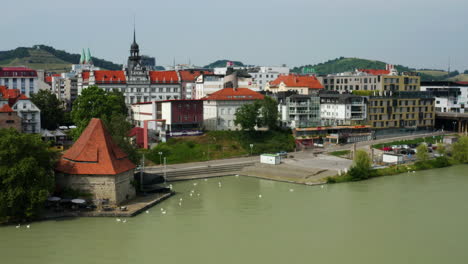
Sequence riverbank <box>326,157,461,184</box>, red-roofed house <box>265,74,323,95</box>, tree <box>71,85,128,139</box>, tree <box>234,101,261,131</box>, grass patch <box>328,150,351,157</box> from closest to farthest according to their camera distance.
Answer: riverbank <box>326,157,461,184</box>
tree <box>71,85,128,139</box>
grass patch <box>328,150,351,157</box>
tree <box>234,101,261,131</box>
red-roofed house <box>265,74,323,95</box>

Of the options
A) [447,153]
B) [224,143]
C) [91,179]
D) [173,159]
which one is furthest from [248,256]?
[447,153]

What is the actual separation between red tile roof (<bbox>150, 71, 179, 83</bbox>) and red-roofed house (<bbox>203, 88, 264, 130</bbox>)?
17217mm

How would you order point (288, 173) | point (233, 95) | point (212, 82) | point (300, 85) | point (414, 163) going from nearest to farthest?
point (288, 173) → point (414, 163) → point (233, 95) → point (212, 82) → point (300, 85)

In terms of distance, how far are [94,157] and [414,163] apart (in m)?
31.3

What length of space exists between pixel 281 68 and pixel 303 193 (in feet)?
214

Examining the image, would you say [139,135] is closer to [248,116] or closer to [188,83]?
[248,116]

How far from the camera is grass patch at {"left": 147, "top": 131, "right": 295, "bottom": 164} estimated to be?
47.2 metres

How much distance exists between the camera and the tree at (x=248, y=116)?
52.6 meters

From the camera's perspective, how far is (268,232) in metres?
26.8

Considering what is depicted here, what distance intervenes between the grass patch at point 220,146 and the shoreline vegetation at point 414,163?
11561 mm

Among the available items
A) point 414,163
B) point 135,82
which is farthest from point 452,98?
point 135,82

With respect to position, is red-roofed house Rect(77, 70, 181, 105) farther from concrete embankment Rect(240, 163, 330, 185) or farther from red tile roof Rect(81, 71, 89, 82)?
concrete embankment Rect(240, 163, 330, 185)

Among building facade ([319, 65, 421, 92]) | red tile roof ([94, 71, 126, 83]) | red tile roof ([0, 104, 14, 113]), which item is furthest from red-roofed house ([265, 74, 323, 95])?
red tile roof ([0, 104, 14, 113])

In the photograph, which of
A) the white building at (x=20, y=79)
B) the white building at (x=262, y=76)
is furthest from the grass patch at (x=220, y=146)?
the white building at (x=262, y=76)
